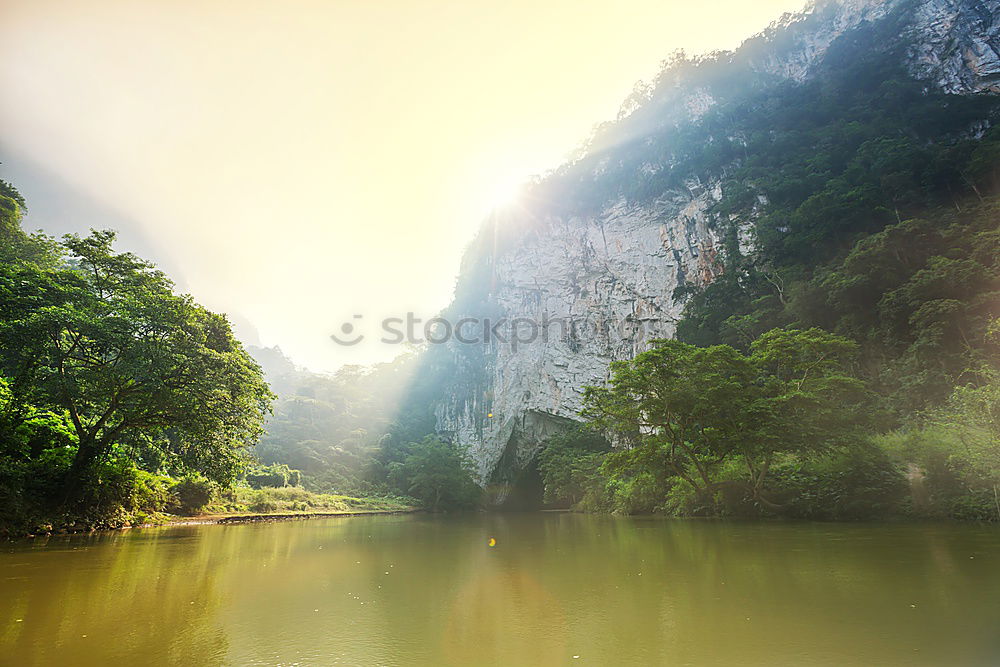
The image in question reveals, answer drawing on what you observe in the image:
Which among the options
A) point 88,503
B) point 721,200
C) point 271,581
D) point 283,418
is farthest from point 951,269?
point 283,418

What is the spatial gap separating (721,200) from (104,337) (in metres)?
23.7

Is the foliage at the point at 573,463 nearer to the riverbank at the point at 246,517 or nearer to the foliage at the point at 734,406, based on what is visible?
the foliage at the point at 734,406

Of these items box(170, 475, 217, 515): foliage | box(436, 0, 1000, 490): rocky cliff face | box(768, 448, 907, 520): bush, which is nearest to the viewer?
box(768, 448, 907, 520): bush

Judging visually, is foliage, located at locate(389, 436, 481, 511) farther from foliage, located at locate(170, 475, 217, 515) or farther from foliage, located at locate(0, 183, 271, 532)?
foliage, located at locate(0, 183, 271, 532)

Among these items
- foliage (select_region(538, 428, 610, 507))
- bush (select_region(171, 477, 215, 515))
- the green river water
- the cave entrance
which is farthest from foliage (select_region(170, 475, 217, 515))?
the cave entrance

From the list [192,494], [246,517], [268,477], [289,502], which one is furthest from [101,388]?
[268,477]

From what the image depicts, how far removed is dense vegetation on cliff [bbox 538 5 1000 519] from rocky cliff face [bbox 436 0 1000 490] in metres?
0.59

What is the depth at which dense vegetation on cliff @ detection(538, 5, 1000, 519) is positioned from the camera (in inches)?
375

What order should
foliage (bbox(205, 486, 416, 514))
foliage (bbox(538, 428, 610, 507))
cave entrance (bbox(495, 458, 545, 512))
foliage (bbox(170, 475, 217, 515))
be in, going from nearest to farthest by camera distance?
1. foliage (bbox(170, 475, 217, 515))
2. foliage (bbox(205, 486, 416, 514))
3. foliage (bbox(538, 428, 610, 507))
4. cave entrance (bbox(495, 458, 545, 512))

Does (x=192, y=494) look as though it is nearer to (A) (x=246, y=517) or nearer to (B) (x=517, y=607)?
(A) (x=246, y=517)

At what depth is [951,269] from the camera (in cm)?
1292

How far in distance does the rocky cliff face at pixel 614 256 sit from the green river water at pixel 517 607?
1740cm

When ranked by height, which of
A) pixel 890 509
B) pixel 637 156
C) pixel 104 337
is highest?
pixel 637 156

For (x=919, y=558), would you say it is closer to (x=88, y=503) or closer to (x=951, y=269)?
(x=88, y=503)
